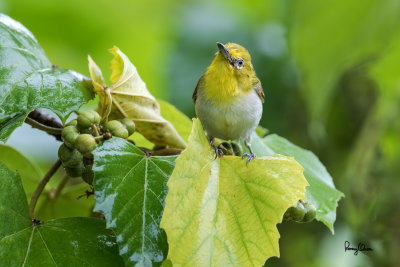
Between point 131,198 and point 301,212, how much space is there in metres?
0.53

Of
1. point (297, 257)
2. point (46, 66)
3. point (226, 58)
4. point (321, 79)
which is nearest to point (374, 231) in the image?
point (297, 257)

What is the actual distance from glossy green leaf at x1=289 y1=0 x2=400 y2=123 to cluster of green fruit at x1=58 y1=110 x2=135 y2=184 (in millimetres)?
2074

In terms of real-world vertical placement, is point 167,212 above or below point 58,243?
above

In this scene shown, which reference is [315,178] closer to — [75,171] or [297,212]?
[297,212]

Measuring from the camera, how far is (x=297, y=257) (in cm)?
449

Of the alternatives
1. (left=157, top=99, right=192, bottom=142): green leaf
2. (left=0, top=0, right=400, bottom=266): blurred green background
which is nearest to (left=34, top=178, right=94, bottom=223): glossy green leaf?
(left=157, top=99, right=192, bottom=142): green leaf

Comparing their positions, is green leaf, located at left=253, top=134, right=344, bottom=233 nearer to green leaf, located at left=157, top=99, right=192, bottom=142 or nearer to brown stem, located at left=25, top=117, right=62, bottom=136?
green leaf, located at left=157, top=99, right=192, bottom=142

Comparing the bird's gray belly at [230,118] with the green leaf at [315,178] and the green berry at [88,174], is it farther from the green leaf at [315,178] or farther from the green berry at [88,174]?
the green berry at [88,174]

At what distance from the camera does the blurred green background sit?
3967 millimetres

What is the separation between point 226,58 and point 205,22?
11.4 feet

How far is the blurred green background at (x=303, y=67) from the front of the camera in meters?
3.97

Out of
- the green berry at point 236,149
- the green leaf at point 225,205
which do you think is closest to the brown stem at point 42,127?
the green leaf at point 225,205

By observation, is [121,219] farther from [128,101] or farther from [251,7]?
[251,7]

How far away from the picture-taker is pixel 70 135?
186 centimetres
